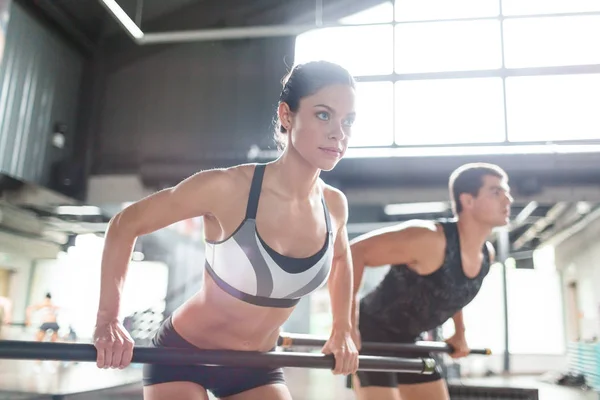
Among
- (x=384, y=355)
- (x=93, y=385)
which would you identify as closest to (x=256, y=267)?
(x=384, y=355)

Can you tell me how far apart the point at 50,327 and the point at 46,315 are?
0.17 m

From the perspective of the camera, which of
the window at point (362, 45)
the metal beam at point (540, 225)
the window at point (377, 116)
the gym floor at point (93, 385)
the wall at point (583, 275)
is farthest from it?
the metal beam at point (540, 225)

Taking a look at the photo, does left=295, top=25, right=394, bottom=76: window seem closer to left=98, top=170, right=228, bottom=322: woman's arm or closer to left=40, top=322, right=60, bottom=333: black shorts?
left=40, top=322, right=60, bottom=333: black shorts

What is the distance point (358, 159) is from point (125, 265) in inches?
200

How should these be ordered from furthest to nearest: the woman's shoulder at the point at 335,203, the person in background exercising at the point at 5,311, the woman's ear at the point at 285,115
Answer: the person in background exercising at the point at 5,311
the woman's shoulder at the point at 335,203
the woman's ear at the point at 285,115

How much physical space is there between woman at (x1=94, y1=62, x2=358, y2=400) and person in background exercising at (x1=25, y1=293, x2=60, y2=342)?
5644 millimetres

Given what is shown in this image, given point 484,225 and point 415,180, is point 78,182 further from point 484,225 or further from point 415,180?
point 484,225

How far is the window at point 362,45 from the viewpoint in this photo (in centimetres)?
650

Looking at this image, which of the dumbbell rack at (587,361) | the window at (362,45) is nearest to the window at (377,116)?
the window at (362,45)

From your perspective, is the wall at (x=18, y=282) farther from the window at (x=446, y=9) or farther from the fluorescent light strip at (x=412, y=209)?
the window at (x=446, y=9)

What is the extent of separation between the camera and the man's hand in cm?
229

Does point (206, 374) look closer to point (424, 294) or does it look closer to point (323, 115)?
point (323, 115)

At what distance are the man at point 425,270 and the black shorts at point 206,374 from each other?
54 centimetres

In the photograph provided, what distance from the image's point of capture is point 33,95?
6.72m
